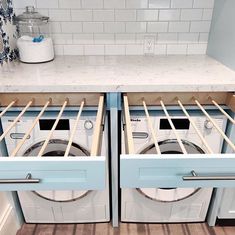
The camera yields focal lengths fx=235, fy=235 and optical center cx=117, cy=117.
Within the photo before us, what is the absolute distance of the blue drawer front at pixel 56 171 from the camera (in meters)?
0.65

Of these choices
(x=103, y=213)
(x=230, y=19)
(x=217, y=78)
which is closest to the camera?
(x=217, y=78)

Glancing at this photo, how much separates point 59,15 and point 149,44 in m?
0.66

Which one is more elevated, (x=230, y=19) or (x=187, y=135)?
(x=230, y=19)

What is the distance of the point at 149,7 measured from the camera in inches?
63.2

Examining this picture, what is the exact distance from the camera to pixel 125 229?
4.98ft

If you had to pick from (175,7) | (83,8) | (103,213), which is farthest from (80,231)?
(175,7)

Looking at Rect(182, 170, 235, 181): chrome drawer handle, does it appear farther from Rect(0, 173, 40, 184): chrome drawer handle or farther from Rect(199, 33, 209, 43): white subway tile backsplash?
Rect(199, 33, 209, 43): white subway tile backsplash

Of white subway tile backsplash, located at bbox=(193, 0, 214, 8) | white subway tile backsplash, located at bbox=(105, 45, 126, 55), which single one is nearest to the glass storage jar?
white subway tile backsplash, located at bbox=(105, 45, 126, 55)

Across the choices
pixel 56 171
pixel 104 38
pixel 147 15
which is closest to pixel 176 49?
pixel 147 15

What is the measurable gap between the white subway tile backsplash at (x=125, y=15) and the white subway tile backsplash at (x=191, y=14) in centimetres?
34

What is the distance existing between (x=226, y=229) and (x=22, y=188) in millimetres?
1377

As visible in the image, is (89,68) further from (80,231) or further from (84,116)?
(80,231)

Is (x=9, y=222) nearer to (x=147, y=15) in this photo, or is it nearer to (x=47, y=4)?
(x=47, y=4)

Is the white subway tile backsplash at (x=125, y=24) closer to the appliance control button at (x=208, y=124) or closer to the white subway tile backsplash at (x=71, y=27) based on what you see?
the white subway tile backsplash at (x=71, y=27)
